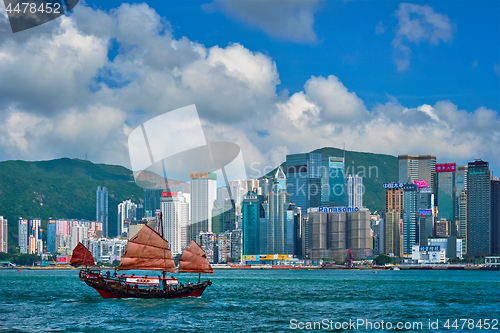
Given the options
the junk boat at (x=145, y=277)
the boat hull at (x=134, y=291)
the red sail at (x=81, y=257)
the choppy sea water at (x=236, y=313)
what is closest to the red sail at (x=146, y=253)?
the junk boat at (x=145, y=277)

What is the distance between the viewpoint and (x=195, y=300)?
5838cm

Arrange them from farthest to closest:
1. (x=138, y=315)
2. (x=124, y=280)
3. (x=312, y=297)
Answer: (x=312, y=297), (x=124, y=280), (x=138, y=315)

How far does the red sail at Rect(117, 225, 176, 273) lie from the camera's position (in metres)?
58.1

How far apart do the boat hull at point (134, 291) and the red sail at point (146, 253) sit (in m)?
2.00

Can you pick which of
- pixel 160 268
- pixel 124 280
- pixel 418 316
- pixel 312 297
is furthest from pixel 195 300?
pixel 418 316

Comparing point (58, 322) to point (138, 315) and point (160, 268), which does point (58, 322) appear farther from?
point (160, 268)

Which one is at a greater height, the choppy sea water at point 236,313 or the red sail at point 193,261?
the red sail at point 193,261

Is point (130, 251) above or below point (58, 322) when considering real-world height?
above

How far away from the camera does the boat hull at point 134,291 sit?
56.2 meters

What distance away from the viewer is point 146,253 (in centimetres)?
5844

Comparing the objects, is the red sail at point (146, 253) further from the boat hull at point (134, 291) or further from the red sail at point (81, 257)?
the red sail at point (81, 257)

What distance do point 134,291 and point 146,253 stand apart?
384 centimetres

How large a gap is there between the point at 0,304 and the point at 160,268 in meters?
15.4

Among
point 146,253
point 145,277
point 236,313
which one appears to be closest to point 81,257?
point 146,253
